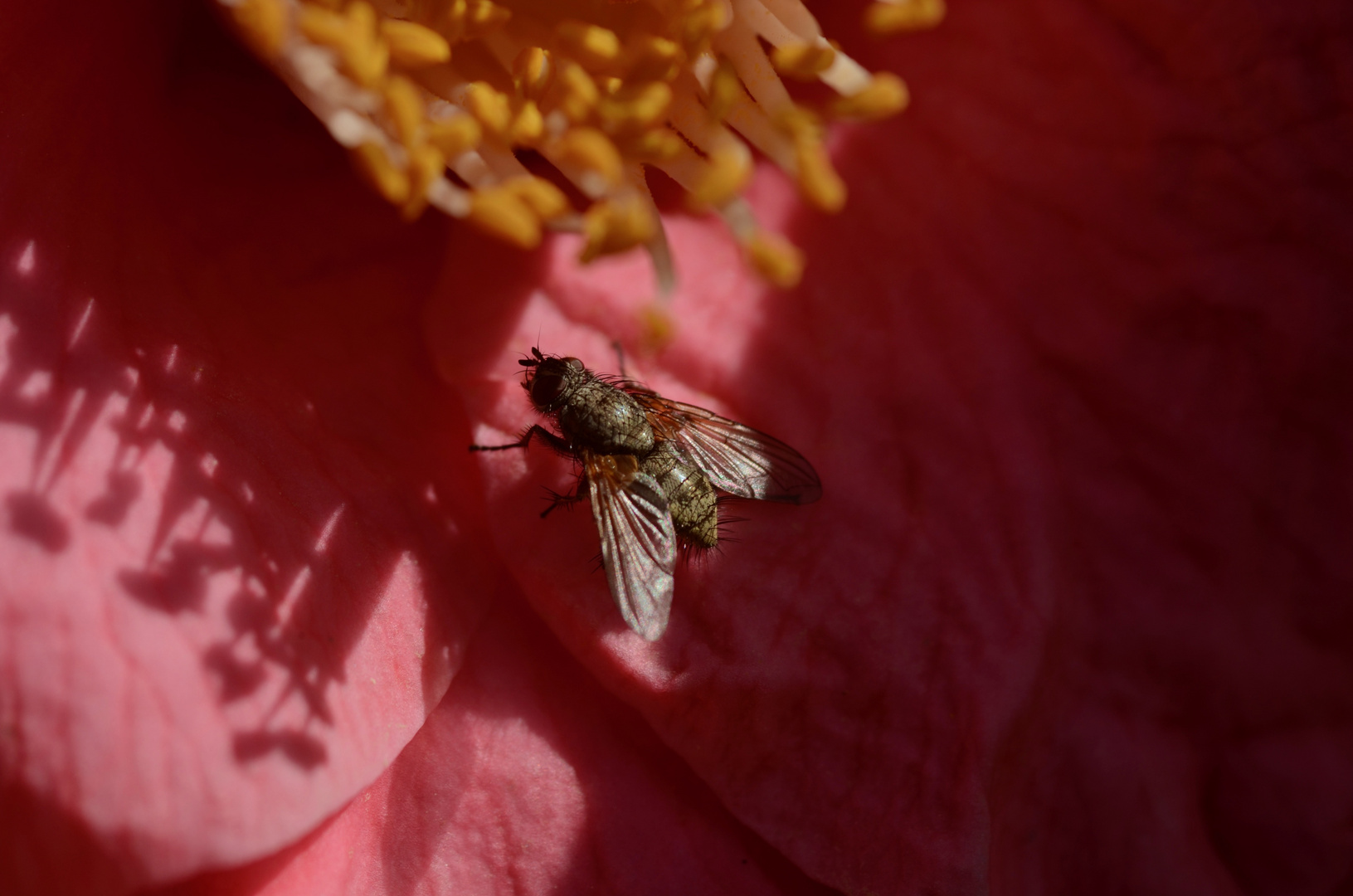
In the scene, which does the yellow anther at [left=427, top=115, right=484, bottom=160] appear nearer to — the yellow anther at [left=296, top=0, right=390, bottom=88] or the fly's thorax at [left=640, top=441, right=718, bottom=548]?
the yellow anther at [left=296, top=0, right=390, bottom=88]

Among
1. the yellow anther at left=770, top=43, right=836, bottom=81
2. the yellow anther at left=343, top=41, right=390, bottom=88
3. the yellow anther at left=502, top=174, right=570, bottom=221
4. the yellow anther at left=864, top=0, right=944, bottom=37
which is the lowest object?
the yellow anther at left=502, top=174, right=570, bottom=221

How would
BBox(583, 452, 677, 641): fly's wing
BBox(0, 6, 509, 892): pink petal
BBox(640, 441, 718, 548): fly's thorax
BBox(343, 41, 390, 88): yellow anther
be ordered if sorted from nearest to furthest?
BBox(0, 6, 509, 892): pink petal
BBox(343, 41, 390, 88): yellow anther
BBox(583, 452, 677, 641): fly's wing
BBox(640, 441, 718, 548): fly's thorax

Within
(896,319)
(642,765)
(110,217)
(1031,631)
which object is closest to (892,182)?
(896,319)

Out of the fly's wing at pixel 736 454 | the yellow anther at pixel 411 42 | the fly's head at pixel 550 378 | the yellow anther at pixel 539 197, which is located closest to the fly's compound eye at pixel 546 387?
the fly's head at pixel 550 378

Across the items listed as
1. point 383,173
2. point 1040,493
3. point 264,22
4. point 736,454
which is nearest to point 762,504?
point 736,454

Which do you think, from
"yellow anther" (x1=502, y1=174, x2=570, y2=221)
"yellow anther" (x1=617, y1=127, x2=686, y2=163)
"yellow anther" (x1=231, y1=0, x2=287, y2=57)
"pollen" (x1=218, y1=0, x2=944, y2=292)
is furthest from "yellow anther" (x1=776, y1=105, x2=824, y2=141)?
"yellow anther" (x1=231, y1=0, x2=287, y2=57)

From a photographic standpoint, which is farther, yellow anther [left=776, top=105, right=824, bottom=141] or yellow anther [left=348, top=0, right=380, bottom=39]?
yellow anther [left=776, top=105, right=824, bottom=141]
